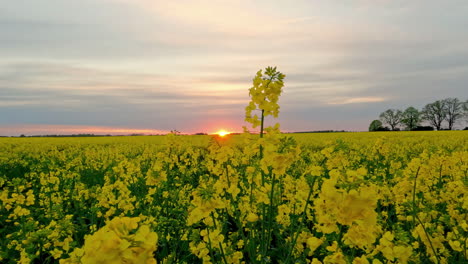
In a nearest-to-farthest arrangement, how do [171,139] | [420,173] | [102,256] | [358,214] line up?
[102,256] → [358,214] → [420,173] → [171,139]

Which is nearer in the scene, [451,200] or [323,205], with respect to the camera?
[323,205]

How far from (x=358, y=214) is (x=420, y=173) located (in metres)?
2.30

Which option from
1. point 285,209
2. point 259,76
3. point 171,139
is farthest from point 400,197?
point 171,139

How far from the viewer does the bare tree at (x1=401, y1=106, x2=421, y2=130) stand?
74.7m

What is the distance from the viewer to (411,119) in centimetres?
7512

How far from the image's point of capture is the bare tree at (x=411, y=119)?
7469cm

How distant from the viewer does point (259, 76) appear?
2.72 metres

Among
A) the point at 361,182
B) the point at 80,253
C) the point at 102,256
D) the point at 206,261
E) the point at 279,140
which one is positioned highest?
the point at 279,140

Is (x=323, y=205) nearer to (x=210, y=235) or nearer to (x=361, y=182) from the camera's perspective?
(x=361, y=182)

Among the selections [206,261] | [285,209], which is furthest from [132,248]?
[285,209]

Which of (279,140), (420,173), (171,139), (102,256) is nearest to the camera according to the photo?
(102,256)

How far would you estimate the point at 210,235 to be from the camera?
2.42 m

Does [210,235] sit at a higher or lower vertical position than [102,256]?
lower

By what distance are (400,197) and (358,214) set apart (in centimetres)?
247
